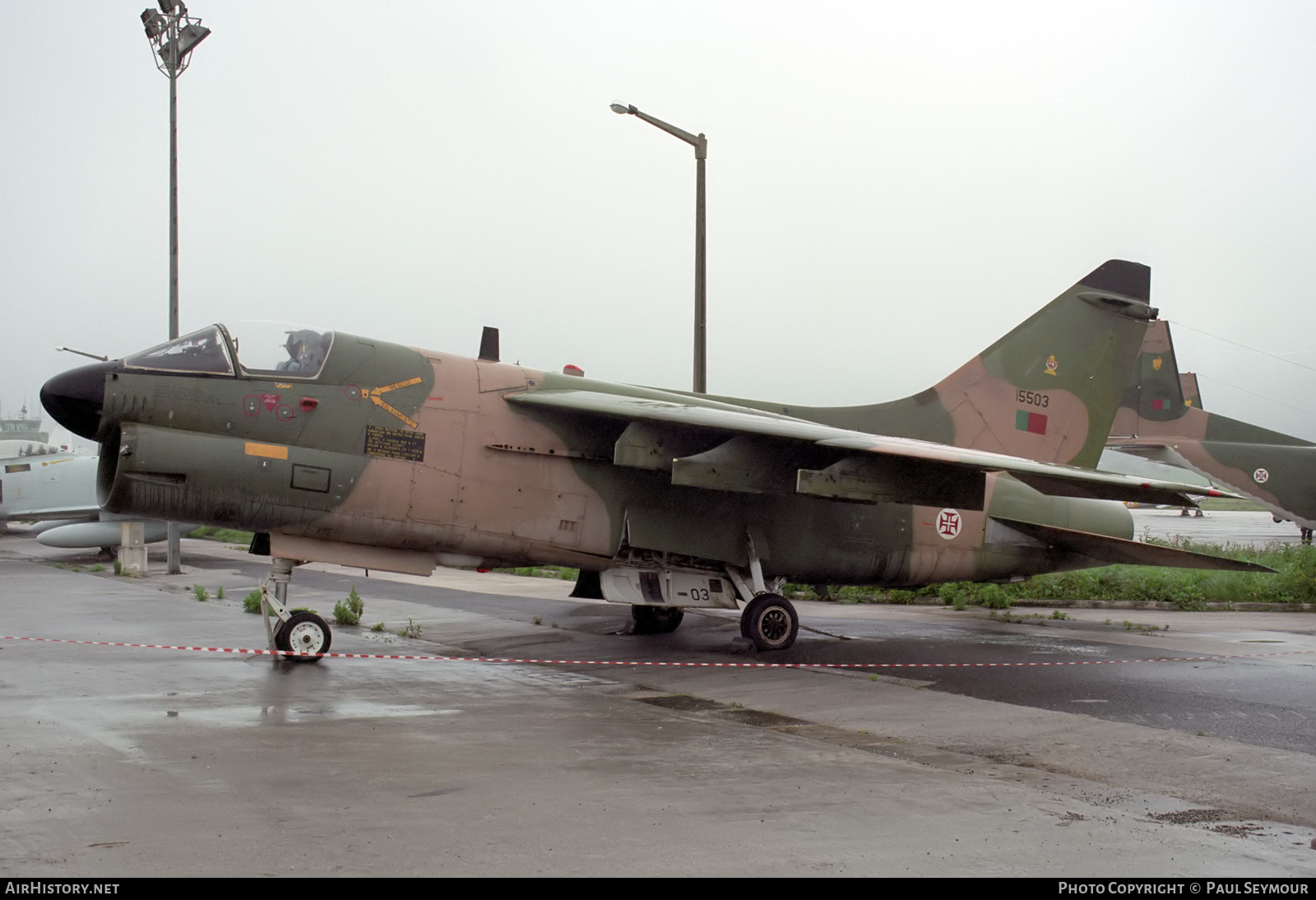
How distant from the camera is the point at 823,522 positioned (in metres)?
12.5

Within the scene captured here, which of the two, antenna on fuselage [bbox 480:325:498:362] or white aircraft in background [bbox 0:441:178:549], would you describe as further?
white aircraft in background [bbox 0:441:178:549]

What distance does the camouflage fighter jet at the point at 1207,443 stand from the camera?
25734 millimetres

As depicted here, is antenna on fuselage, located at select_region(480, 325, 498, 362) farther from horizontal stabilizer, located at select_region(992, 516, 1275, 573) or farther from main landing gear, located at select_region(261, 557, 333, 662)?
horizontal stabilizer, located at select_region(992, 516, 1275, 573)

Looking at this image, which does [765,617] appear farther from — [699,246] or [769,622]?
[699,246]

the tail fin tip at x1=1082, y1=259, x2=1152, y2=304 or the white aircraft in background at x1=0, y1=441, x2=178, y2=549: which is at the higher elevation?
the tail fin tip at x1=1082, y1=259, x2=1152, y2=304

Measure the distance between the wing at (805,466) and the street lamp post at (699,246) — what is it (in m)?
5.99

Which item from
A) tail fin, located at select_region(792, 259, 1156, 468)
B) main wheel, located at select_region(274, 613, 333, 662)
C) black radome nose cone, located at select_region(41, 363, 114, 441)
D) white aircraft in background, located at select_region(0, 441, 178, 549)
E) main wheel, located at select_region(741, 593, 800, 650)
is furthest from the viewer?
white aircraft in background, located at select_region(0, 441, 178, 549)

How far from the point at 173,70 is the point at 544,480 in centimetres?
1577

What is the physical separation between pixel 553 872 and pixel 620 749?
253cm

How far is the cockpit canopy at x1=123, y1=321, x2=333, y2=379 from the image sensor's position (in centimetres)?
1008

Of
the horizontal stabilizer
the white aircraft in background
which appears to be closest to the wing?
the horizontal stabilizer

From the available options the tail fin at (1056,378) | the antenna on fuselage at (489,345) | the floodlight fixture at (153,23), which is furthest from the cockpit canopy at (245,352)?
the floodlight fixture at (153,23)

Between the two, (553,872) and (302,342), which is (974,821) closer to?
(553,872)

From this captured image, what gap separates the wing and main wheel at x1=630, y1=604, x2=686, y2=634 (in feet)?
10.5
